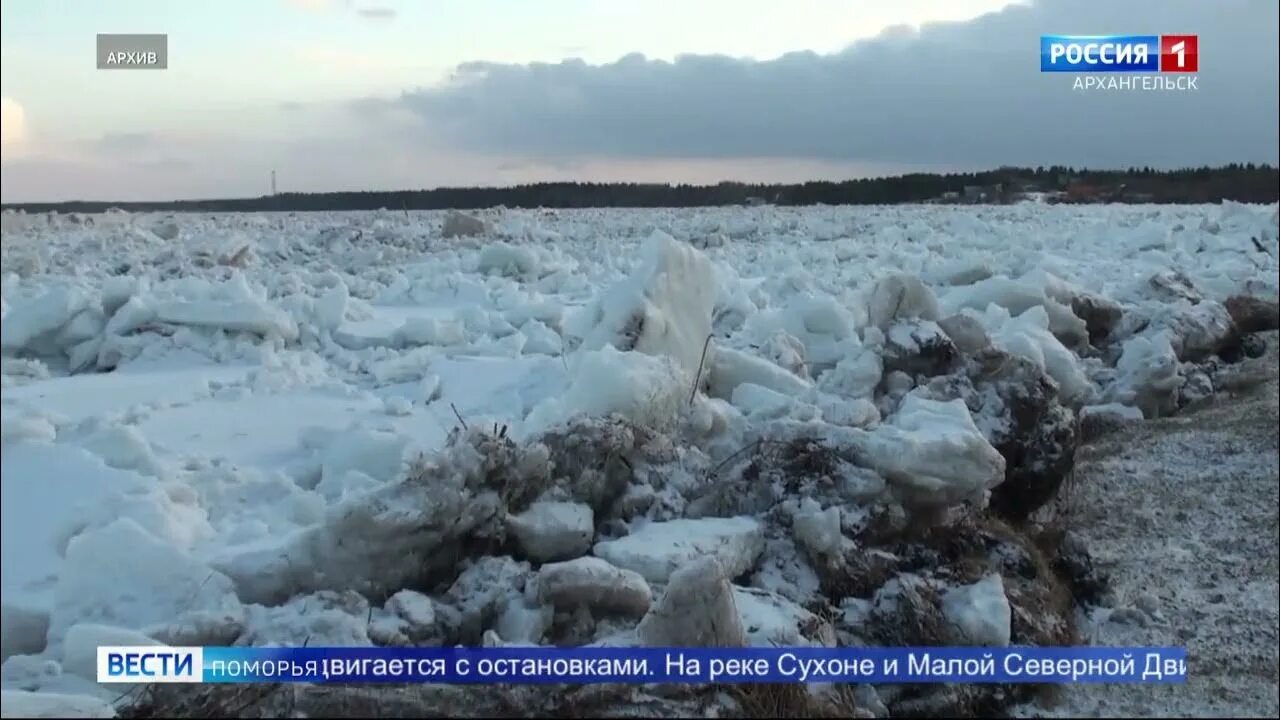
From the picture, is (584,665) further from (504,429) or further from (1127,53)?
(1127,53)

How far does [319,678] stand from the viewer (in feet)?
7.95

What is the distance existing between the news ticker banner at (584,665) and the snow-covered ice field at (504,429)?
77mm

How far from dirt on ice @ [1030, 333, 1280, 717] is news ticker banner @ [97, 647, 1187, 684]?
0.45ft

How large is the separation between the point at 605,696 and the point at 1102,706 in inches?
58.5

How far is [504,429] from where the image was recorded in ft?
11.0

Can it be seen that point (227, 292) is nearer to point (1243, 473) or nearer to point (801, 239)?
point (1243, 473)

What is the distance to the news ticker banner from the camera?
2350 millimetres

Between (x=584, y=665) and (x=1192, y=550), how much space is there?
100 inches

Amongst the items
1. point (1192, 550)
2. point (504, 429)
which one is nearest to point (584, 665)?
point (504, 429)

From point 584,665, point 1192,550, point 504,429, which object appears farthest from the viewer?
point 1192,550

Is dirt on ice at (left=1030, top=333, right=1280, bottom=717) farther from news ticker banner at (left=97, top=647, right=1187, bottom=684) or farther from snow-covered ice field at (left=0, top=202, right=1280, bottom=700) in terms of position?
snow-covered ice field at (left=0, top=202, right=1280, bottom=700)

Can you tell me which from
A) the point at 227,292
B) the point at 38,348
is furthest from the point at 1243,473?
the point at 38,348

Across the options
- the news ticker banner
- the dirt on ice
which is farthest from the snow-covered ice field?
the dirt on ice

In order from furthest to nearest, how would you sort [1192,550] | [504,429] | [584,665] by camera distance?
1. [1192,550]
2. [504,429]
3. [584,665]
